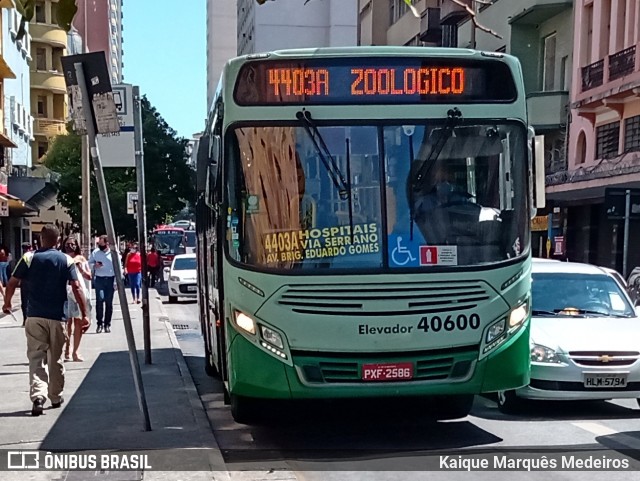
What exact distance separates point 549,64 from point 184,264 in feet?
47.8

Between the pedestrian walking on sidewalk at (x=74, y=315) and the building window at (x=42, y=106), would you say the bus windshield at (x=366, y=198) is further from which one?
the building window at (x=42, y=106)

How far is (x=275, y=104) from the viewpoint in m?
7.79

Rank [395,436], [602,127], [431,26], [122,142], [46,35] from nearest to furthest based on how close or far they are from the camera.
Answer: [395,436]
[122,142]
[602,127]
[431,26]
[46,35]

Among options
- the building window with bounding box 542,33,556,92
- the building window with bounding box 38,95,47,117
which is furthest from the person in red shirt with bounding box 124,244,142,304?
the building window with bounding box 38,95,47,117

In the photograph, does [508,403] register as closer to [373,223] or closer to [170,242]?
[373,223]

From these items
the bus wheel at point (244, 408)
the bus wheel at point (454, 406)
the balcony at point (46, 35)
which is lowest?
the bus wheel at point (454, 406)

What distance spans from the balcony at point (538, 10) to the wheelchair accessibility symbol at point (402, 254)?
25.2 meters

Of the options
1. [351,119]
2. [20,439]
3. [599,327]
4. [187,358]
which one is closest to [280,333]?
[351,119]

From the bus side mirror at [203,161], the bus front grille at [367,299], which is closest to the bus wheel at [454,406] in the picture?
the bus front grille at [367,299]

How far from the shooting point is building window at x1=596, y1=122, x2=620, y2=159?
27.9 m

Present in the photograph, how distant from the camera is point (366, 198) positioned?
25.1 ft

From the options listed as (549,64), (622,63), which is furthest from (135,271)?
(549,64)

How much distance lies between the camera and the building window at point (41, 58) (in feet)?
197

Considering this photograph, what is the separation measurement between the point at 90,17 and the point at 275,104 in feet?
259
